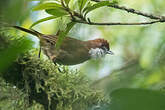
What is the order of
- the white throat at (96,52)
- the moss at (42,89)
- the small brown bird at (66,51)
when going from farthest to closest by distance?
the white throat at (96,52) → the small brown bird at (66,51) → the moss at (42,89)

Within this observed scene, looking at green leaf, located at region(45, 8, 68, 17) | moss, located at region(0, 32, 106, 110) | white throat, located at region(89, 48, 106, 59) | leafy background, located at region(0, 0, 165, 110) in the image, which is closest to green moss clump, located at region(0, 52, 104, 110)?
moss, located at region(0, 32, 106, 110)

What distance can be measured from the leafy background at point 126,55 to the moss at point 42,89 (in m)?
0.11

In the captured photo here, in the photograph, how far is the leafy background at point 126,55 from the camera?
472mm

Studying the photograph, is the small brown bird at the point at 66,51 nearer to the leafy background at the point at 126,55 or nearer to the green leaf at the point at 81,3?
the leafy background at the point at 126,55

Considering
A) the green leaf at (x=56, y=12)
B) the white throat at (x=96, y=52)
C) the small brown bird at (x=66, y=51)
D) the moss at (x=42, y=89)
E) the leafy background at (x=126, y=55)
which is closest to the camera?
the leafy background at (x=126, y=55)

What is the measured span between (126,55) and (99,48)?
1.07 feet

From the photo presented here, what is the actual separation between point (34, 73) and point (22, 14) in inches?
47.8

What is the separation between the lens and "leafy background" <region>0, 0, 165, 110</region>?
47cm

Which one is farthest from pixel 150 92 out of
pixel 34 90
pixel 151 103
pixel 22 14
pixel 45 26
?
pixel 45 26

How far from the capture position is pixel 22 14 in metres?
0.45

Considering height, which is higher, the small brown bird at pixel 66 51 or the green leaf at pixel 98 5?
the green leaf at pixel 98 5

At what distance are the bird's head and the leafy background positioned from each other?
7 centimetres

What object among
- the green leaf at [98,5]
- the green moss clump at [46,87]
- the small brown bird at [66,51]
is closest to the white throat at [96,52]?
the small brown bird at [66,51]

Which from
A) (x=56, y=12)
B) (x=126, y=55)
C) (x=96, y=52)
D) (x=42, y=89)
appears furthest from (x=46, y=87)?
(x=126, y=55)
